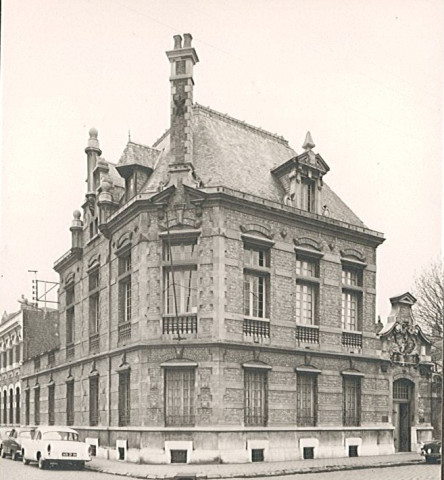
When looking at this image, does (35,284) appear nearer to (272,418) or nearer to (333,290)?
(272,418)

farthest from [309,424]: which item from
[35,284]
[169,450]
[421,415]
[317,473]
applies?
[35,284]

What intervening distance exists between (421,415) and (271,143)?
460 inches

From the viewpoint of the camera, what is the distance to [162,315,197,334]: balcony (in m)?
19.2

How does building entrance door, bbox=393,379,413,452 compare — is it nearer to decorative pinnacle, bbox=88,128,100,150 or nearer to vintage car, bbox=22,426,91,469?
vintage car, bbox=22,426,91,469

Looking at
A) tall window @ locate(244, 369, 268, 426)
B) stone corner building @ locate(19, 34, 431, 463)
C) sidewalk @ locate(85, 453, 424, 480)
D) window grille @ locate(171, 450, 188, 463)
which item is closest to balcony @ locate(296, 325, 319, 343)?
stone corner building @ locate(19, 34, 431, 463)

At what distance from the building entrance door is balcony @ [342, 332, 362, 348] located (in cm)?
300

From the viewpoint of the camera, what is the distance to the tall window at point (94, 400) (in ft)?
75.2

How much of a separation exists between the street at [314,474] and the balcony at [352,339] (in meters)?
4.46

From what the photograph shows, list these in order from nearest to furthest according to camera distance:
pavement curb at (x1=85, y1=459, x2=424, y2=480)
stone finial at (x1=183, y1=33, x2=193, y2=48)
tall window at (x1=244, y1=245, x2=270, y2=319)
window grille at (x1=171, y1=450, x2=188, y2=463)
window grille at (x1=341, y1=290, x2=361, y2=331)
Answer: stone finial at (x1=183, y1=33, x2=193, y2=48) < pavement curb at (x1=85, y1=459, x2=424, y2=480) < window grille at (x1=171, y1=450, x2=188, y2=463) < tall window at (x1=244, y1=245, x2=270, y2=319) < window grille at (x1=341, y1=290, x2=361, y2=331)

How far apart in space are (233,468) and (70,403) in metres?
10.2

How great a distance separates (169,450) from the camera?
730 inches

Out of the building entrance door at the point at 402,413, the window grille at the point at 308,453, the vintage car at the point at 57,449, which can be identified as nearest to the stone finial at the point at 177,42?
the vintage car at the point at 57,449

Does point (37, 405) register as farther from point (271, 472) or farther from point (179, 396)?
point (271, 472)

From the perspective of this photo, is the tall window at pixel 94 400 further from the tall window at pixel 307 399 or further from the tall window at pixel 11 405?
the tall window at pixel 11 405
